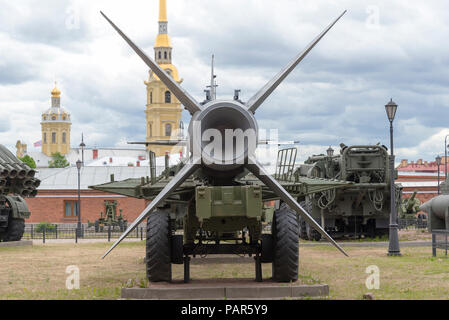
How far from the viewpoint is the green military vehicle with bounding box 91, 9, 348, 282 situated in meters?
10.3

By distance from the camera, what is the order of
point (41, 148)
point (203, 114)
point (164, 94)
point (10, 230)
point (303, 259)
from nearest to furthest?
point (203, 114)
point (303, 259)
point (10, 230)
point (164, 94)
point (41, 148)

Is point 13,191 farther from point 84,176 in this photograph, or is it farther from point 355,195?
point 84,176

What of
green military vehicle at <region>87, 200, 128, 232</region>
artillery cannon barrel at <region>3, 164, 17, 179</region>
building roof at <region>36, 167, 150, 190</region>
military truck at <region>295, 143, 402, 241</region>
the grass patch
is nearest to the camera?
the grass patch

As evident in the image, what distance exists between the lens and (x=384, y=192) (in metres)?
22.7

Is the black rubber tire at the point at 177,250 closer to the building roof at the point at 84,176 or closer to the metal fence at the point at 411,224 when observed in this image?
the metal fence at the point at 411,224

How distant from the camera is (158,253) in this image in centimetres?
1162

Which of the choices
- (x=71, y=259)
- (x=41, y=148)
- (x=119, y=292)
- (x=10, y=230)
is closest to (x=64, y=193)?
(x=10, y=230)

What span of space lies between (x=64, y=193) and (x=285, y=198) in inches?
1679

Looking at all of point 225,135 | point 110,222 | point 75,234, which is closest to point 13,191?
point 75,234

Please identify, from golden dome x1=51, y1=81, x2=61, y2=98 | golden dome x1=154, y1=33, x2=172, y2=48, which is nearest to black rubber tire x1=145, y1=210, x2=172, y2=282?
golden dome x1=154, y1=33, x2=172, y2=48

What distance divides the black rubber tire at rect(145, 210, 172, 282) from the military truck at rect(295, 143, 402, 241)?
10560 mm

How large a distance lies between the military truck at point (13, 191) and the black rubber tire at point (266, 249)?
13058 mm

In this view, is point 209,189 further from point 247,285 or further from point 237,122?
point 247,285

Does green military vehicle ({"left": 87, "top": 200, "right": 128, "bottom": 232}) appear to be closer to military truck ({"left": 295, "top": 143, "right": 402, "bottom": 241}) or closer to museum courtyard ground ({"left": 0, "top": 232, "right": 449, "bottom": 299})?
military truck ({"left": 295, "top": 143, "right": 402, "bottom": 241})
